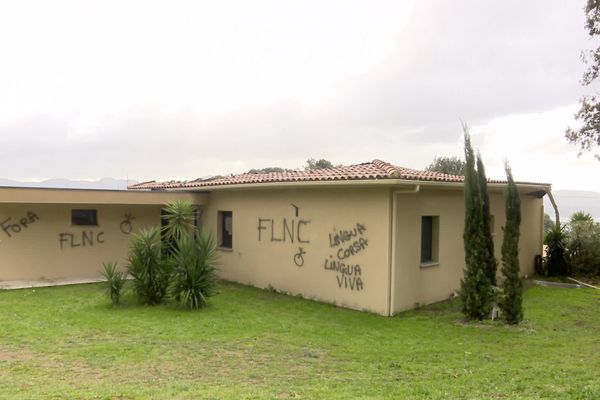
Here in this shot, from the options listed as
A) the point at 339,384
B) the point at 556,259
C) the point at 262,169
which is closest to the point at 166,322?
the point at 339,384

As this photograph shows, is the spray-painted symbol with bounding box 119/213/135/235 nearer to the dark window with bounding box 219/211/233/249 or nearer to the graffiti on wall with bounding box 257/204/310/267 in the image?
the dark window with bounding box 219/211/233/249

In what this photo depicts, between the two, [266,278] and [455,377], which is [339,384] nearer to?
[455,377]

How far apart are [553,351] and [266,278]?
719cm

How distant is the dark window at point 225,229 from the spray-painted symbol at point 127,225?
9.04 feet

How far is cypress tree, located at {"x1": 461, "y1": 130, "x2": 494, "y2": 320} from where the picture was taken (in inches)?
343

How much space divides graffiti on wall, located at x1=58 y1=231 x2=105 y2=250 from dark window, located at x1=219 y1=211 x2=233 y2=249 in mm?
3462

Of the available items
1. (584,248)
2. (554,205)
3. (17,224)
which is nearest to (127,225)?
(17,224)

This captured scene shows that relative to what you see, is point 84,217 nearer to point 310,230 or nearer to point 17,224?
point 17,224

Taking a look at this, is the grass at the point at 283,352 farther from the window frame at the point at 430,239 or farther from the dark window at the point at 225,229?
the dark window at the point at 225,229

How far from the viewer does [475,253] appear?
344 inches

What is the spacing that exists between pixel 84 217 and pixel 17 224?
1.69 m

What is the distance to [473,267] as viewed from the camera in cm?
872

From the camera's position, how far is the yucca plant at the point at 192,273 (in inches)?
376

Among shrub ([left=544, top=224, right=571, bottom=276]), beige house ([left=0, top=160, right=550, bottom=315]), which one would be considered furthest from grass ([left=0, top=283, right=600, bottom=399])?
shrub ([left=544, top=224, right=571, bottom=276])
